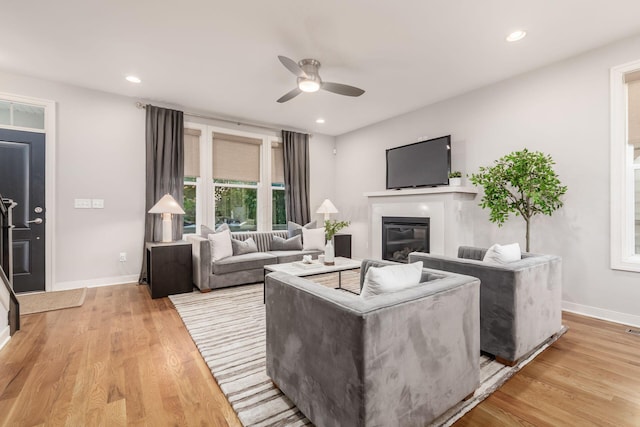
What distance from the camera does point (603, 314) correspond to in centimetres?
297

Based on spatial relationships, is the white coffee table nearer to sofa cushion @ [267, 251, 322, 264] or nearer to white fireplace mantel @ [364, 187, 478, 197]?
sofa cushion @ [267, 251, 322, 264]

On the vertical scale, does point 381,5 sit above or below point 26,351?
above

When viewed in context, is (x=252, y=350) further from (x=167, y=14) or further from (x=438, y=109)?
(x=438, y=109)

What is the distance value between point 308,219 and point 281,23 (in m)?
3.83

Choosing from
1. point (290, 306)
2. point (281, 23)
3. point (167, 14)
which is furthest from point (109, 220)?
point (290, 306)

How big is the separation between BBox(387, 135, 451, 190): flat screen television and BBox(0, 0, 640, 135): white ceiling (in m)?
0.78

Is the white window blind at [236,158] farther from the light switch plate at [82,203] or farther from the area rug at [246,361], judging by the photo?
the area rug at [246,361]

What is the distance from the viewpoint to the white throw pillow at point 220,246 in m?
4.02

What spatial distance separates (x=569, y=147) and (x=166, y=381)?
4319mm

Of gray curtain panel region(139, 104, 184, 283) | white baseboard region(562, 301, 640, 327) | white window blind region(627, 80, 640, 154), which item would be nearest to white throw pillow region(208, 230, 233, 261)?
gray curtain panel region(139, 104, 184, 283)

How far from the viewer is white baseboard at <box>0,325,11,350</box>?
7.75 ft

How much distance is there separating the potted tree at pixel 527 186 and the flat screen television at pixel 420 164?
36.2 inches

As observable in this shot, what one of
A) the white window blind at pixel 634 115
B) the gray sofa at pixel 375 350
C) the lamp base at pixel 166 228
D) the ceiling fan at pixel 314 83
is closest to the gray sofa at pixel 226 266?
the lamp base at pixel 166 228

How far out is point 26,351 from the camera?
7.51 ft
